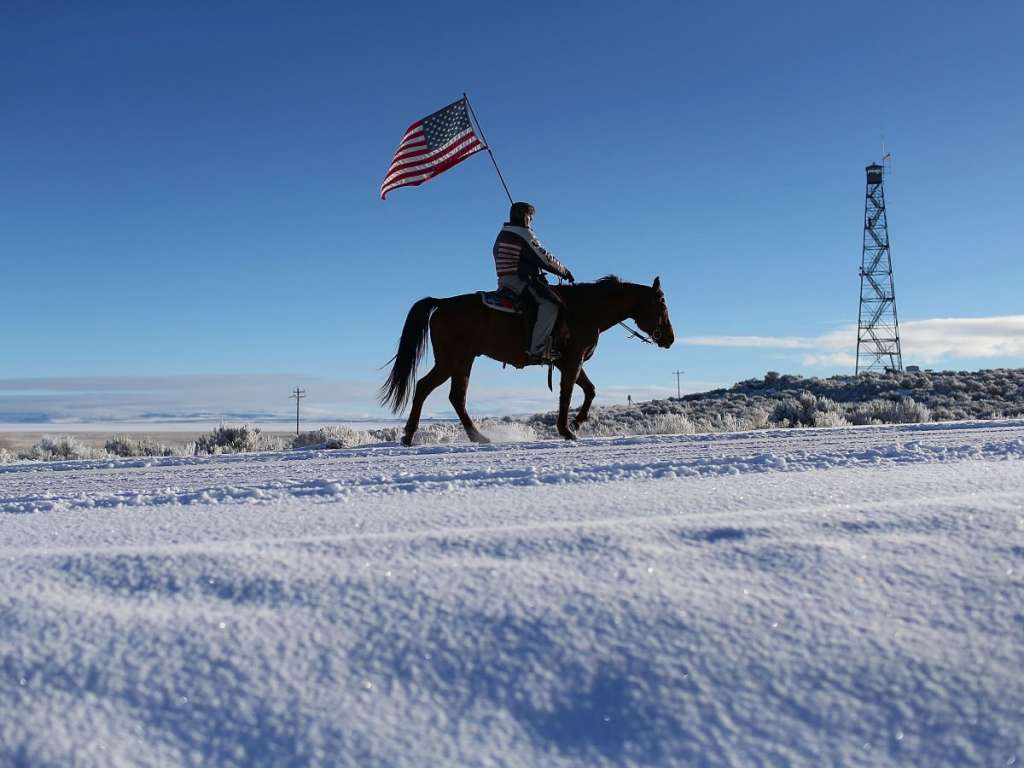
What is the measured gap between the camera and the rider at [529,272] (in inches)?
353

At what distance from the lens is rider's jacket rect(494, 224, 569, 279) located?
898 centimetres

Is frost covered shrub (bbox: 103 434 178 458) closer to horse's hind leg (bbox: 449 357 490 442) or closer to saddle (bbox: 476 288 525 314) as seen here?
horse's hind leg (bbox: 449 357 490 442)

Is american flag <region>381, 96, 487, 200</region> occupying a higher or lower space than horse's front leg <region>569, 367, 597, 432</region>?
higher

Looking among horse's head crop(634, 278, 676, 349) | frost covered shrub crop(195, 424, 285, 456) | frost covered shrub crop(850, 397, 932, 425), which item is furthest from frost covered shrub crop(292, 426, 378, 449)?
frost covered shrub crop(850, 397, 932, 425)

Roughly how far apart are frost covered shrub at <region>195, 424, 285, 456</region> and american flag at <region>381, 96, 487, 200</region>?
14.7 ft

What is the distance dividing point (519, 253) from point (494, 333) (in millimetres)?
944

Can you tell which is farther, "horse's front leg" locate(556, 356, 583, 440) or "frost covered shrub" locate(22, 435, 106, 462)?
"frost covered shrub" locate(22, 435, 106, 462)

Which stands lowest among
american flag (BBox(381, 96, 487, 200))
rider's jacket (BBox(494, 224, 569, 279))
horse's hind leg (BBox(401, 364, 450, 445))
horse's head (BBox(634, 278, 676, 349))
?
horse's hind leg (BBox(401, 364, 450, 445))

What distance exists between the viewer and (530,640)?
5.04ft

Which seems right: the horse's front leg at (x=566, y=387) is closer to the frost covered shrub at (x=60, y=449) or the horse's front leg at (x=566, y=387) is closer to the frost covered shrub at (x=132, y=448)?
the frost covered shrub at (x=132, y=448)

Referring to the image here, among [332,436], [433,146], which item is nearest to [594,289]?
[433,146]

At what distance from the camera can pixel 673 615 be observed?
5.24 ft

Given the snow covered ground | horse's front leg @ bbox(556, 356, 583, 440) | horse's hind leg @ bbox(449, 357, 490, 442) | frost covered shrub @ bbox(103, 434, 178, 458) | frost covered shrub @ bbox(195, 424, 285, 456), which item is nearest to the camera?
the snow covered ground

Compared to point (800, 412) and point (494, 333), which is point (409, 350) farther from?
point (800, 412)
